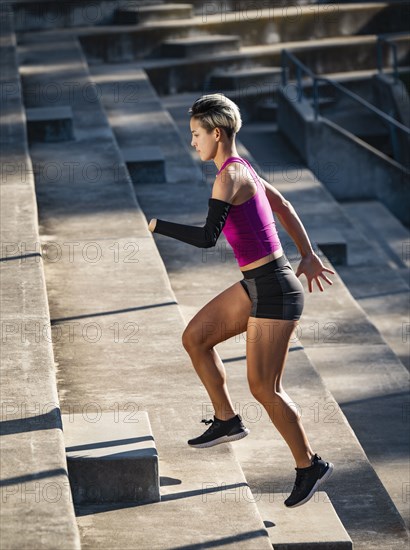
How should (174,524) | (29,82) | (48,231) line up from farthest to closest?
(29,82) < (48,231) < (174,524)

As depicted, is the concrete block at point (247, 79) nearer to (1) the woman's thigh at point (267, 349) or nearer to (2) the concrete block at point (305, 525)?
(2) the concrete block at point (305, 525)

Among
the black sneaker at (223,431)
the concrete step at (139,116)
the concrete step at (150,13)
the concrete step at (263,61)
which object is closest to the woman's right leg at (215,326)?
the black sneaker at (223,431)

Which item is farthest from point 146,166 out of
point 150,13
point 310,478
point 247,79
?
point 150,13

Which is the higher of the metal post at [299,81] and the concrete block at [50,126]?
the concrete block at [50,126]

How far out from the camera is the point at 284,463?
6.04m

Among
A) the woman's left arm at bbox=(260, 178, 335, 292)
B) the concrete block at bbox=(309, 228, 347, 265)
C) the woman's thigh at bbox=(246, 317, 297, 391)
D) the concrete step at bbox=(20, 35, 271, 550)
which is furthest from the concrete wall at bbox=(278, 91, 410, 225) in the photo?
the woman's thigh at bbox=(246, 317, 297, 391)

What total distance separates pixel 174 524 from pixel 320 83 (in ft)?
49.0

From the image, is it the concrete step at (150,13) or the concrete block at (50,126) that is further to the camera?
the concrete step at (150,13)

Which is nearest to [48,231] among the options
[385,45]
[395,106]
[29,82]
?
[29,82]

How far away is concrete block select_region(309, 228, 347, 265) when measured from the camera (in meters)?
11.1

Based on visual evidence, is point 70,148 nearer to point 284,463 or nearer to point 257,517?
point 284,463

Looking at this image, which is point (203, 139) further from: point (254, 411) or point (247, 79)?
point (247, 79)

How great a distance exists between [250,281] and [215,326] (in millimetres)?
263

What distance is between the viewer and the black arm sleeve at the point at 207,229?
473 cm
